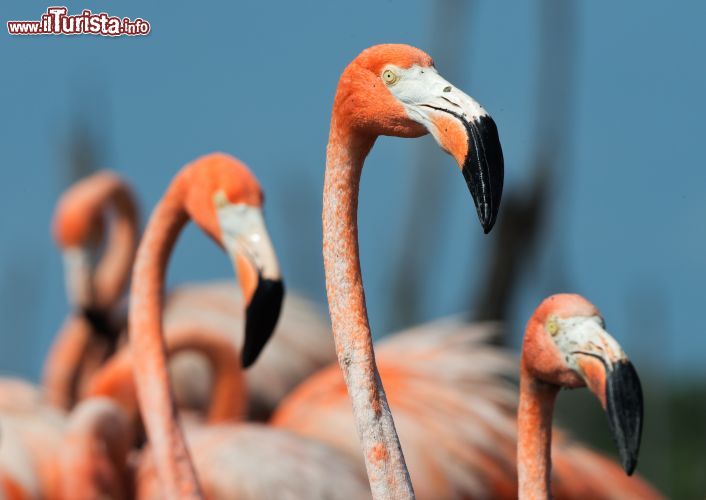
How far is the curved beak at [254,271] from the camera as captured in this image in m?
3.42

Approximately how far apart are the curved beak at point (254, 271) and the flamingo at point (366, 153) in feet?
1.86

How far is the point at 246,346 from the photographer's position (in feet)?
11.3

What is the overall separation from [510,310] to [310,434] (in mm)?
2469

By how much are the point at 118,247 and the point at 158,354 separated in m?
3.41

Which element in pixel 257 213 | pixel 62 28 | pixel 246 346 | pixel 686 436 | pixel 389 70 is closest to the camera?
pixel 389 70

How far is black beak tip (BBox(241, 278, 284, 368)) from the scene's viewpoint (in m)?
3.41

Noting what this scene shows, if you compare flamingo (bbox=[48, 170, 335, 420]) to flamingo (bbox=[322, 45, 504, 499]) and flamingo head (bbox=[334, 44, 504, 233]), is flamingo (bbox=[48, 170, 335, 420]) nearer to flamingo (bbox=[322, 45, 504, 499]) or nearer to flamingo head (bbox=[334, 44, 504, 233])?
flamingo (bbox=[322, 45, 504, 499])

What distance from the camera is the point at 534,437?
3.19m

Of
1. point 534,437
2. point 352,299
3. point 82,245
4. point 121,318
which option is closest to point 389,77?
point 352,299

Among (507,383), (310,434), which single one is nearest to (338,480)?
(310,434)

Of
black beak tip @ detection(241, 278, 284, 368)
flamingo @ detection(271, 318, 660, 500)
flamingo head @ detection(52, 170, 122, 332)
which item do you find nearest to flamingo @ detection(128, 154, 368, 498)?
black beak tip @ detection(241, 278, 284, 368)

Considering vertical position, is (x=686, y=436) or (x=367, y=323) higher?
(x=367, y=323)

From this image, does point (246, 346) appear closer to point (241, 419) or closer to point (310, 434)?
point (310, 434)

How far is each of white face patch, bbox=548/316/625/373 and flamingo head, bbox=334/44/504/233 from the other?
63 cm
